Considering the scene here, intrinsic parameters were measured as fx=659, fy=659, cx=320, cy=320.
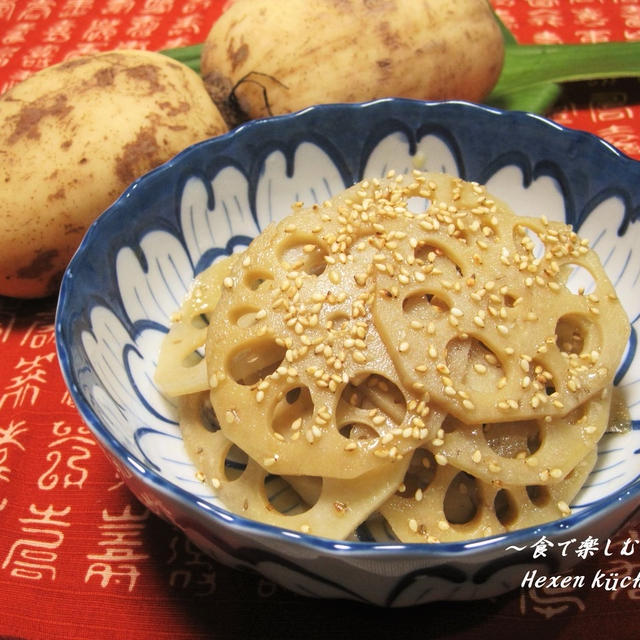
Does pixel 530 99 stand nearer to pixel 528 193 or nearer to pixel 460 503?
pixel 528 193

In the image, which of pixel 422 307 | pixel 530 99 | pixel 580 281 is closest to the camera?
pixel 422 307

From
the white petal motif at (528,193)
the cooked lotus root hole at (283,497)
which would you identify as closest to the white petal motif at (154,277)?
the cooked lotus root hole at (283,497)

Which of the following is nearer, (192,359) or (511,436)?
(511,436)

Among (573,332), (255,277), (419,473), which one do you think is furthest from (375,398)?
(573,332)

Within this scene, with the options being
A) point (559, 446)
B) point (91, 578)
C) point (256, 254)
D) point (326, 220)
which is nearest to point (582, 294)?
point (559, 446)

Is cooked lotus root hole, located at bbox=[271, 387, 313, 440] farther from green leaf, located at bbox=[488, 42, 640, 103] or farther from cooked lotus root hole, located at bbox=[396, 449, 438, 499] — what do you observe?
green leaf, located at bbox=[488, 42, 640, 103]

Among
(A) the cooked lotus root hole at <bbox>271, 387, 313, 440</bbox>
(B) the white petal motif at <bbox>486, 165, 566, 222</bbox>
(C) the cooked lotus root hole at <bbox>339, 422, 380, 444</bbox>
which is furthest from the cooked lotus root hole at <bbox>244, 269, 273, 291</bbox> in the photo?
(B) the white petal motif at <bbox>486, 165, 566, 222</bbox>

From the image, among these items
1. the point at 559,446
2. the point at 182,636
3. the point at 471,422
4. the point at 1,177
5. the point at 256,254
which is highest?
the point at 1,177

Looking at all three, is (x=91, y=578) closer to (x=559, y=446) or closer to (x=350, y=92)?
(x=559, y=446)
